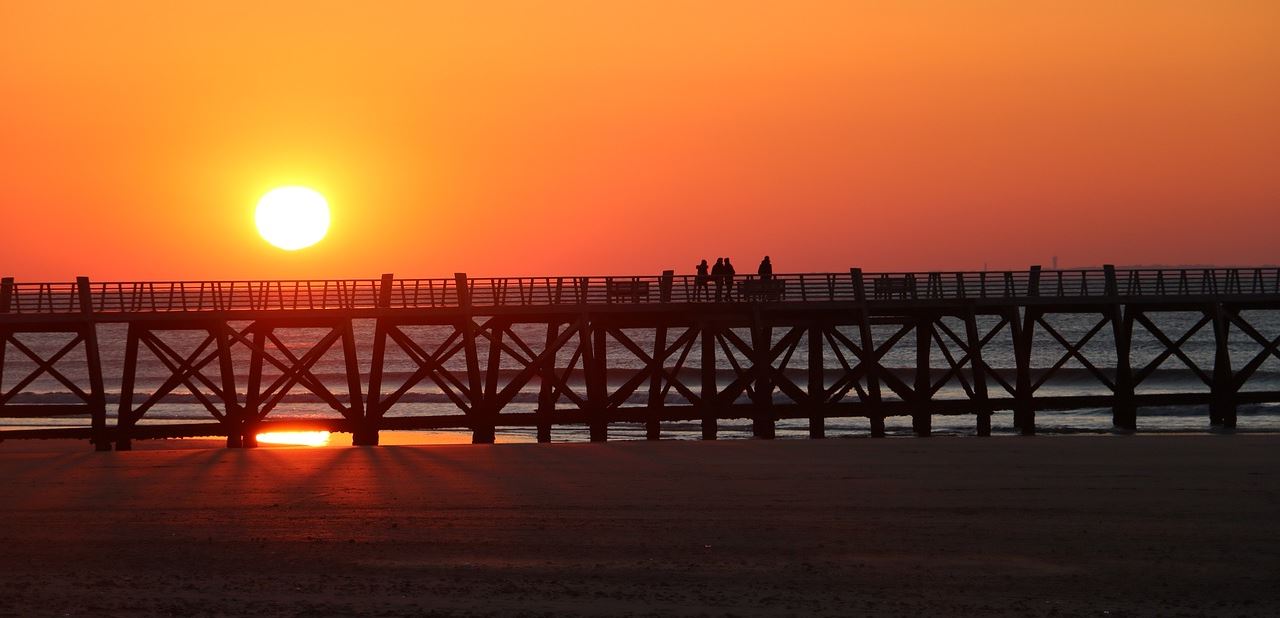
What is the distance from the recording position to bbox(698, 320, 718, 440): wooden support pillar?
30.9m

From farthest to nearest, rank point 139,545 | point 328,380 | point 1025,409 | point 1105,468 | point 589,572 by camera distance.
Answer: point 328,380, point 1025,409, point 1105,468, point 139,545, point 589,572

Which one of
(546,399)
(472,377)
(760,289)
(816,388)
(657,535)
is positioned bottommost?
(657,535)

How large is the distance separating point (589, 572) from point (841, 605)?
86.1 inches

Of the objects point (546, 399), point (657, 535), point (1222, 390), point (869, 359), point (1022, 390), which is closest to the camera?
point (657, 535)

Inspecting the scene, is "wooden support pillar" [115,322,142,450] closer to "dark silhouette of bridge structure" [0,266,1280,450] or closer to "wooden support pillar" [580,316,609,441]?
"dark silhouette of bridge structure" [0,266,1280,450]

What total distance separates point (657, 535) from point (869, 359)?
19.4 meters

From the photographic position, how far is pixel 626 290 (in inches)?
1305

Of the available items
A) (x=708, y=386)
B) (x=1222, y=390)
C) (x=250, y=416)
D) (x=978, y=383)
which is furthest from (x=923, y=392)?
(x=250, y=416)

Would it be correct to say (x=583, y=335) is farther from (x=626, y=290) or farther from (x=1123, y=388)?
(x=1123, y=388)

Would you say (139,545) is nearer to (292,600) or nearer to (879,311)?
(292,600)

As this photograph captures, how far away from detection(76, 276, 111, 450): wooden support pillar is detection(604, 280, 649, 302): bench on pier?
10.9 metres

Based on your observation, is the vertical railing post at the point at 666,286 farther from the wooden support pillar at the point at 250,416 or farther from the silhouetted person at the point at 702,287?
the wooden support pillar at the point at 250,416

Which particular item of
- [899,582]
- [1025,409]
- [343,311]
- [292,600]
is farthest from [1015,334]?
[292,600]

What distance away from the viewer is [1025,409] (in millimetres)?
33219
